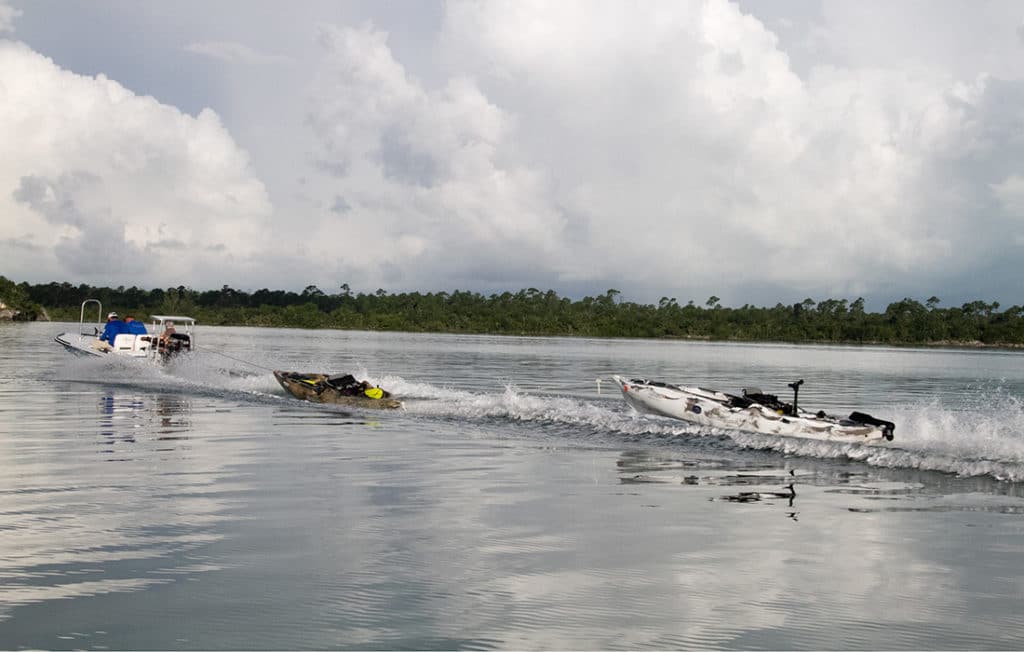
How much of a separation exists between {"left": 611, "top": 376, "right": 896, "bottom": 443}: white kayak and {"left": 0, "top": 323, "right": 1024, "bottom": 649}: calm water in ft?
2.10

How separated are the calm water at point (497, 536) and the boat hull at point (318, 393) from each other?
4421 mm

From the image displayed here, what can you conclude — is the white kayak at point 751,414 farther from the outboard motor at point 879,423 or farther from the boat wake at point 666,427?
the boat wake at point 666,427

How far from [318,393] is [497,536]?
19.0 m

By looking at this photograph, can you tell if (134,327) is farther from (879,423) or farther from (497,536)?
(497,536)

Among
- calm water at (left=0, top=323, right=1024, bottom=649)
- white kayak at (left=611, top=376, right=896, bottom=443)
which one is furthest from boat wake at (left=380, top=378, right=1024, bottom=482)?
white kayak at (left=611, top=376, right=896, bottom=443)

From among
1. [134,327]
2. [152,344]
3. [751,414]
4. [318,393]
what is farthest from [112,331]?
[751,414]

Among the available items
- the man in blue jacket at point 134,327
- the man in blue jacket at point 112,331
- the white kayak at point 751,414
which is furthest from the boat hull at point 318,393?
A: the man in blue jacket at point 112,331

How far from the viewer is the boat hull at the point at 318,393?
2772cm

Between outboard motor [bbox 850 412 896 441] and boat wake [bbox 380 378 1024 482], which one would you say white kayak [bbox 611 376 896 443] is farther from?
boat wake [bbox 380 378 1024 482]

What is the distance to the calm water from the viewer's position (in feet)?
25.6

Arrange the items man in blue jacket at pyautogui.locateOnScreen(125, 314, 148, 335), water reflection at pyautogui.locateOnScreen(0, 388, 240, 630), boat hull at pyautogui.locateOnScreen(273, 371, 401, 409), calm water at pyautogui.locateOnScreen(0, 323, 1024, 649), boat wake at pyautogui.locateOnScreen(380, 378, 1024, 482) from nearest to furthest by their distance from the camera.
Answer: calm water at pyautogui.locateOnScreen(0, 323, 1024, 649)
water reflection at pyautogui.locateOnScreen(0, 388, 240, 630)
boat wake at pyautogui.locateOnScreen(380, 378, 1024, 482)
boat hull at pyautogui.locateOnScreen(273, 371, 401, 409)
man in blue jacket at pyautogui.locateOnScreen(125, 314, 148, 335)

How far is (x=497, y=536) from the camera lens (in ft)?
36.1

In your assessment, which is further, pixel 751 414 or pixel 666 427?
pixel 666 427

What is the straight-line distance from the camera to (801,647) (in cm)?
746
